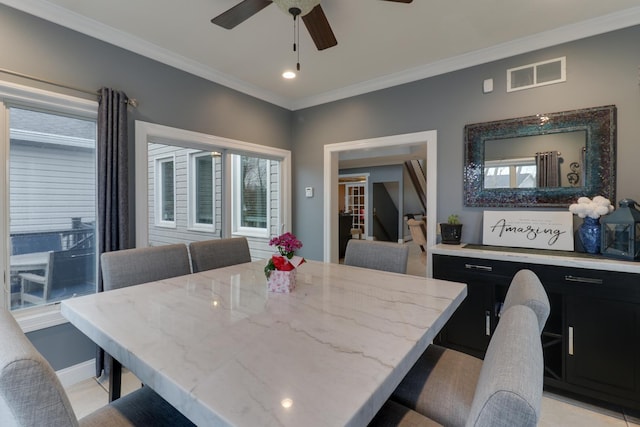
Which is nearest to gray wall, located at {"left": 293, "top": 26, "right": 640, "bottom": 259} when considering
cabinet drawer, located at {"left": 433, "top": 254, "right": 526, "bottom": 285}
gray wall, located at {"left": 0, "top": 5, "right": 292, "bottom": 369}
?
cabinet drawer, located at {"left": 433, "top": 254, "right": 526, "bottom": 285}

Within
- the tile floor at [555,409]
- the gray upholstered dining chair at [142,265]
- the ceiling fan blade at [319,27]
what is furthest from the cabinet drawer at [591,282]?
the gray upholstered dining chair at [142,265]

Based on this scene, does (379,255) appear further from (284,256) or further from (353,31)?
(353,31)

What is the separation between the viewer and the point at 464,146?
2.89 m

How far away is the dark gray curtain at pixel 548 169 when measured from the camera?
2.48 metres

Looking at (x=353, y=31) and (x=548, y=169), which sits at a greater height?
(x=353, y=31)

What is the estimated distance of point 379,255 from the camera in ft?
7.24

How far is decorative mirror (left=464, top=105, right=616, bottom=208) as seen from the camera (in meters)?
2.30

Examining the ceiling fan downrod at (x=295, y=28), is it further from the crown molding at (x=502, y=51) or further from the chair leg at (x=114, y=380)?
the chair leg at (x=114, y=380)

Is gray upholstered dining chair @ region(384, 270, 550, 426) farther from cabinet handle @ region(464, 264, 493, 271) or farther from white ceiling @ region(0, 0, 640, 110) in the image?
white ceiling @ region(0, 0, 640, 110)

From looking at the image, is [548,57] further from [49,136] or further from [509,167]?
[49,136]

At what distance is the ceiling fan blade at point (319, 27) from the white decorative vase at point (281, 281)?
1.50m

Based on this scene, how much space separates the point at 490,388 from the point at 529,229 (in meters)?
2.45

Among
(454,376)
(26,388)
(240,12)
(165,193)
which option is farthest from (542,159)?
(165,193)

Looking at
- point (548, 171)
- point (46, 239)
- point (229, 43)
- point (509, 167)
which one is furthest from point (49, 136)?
point (548, 171)
